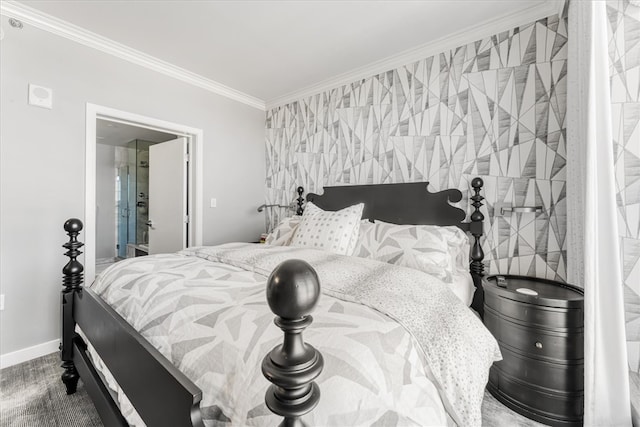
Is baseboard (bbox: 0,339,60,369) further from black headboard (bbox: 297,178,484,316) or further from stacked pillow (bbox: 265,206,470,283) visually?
black headboard (bbox: 297,178,484,316)

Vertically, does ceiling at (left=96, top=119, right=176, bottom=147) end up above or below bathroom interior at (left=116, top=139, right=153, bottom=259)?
above

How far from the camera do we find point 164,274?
144cm

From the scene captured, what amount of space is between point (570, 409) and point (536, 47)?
2.33 meters

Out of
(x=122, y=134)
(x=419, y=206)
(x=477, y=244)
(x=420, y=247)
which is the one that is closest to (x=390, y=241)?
(x=420, y=247)

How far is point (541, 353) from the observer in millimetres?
1447

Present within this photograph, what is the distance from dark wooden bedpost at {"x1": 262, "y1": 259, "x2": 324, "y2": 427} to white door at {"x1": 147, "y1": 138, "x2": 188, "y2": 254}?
3135mm

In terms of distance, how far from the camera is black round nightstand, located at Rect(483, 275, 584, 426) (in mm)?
1398

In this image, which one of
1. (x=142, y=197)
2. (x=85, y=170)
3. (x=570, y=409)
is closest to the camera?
(x=570, y=409)

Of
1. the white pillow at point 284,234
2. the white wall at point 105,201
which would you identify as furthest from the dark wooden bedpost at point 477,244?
the white wall at point 105,201

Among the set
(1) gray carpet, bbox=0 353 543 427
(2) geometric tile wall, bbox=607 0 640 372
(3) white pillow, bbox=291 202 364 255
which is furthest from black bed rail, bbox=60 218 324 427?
(2) geometric tile wall, bbox=607 0 640 372

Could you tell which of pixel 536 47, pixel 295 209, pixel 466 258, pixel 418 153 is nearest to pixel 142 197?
pixel 295 209

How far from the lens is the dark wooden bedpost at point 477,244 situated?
209 centimetres

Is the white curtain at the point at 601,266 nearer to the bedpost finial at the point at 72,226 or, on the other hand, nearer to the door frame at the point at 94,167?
the bedpost finial at the point at 72,226

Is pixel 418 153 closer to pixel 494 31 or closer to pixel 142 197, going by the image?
pixel 494 31
